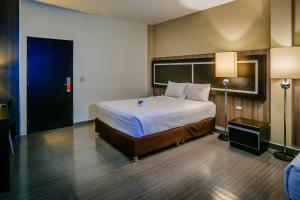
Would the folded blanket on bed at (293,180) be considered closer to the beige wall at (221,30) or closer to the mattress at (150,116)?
the mattress at (150,116)

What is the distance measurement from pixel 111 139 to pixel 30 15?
10.1ft

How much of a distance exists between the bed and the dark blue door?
1197 millimetres

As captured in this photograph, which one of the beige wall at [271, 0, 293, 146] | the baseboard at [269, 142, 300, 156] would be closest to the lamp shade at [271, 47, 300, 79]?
the beige wall at [271, 0, 293, 146]

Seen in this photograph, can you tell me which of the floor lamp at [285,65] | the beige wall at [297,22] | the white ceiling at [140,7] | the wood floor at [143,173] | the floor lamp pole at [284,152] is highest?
the white ceiling at [140,7]

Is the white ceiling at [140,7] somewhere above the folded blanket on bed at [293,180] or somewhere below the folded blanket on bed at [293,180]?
above

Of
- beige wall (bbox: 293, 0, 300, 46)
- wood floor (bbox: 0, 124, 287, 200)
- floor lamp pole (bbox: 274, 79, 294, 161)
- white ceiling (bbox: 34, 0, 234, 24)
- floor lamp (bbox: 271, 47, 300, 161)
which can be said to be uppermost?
white ceiling (bbox: 34, 0, 234, 24)

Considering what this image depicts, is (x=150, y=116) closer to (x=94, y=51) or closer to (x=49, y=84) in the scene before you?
(x=49, y=84)

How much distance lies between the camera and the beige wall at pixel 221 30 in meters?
3.69

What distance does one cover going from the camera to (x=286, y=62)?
288 cm

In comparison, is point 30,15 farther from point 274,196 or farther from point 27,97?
point 274,196

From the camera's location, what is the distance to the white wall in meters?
4.22

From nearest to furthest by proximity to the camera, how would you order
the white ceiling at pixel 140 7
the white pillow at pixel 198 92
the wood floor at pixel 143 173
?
1. the wood floor at pixel 143 173
2. the white ceiling at pixel 140 7
3. the white pillow at pixel 198 92

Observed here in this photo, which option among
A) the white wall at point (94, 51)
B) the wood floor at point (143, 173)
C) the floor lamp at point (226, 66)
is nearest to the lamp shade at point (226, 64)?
the floor lamp at point (226, 66)

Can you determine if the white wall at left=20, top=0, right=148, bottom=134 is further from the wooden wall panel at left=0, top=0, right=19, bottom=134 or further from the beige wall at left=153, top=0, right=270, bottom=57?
the beige wall at left=153, top=0, right=270, bottom=57
